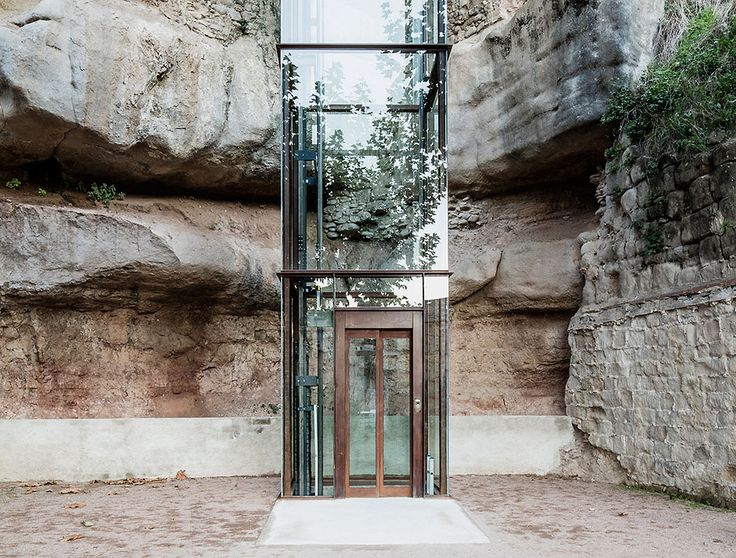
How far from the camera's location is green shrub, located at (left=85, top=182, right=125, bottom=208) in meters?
9.90

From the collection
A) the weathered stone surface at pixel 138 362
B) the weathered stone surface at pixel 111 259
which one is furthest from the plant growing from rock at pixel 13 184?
the weathered stone surface at pixel 138 362

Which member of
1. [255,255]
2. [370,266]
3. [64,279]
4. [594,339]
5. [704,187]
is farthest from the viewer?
[255,255]

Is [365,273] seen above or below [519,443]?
above

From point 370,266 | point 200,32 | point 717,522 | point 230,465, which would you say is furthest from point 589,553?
point 200,32

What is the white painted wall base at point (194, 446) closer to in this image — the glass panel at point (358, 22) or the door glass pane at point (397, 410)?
the door glass pane at point (397, 410)

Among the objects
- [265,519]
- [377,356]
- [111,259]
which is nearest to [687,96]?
[377,356]

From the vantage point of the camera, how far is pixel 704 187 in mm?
6418

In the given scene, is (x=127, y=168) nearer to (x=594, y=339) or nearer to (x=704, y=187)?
(x=594, y=339)

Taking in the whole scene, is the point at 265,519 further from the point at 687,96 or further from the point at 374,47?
the point at 687,96

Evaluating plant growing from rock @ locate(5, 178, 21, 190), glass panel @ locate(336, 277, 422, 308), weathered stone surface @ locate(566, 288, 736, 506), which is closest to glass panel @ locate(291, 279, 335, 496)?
glass panel @ locate(336, 277, 422, 308)

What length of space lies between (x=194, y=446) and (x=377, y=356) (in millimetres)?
3081

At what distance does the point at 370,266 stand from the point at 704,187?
336 centimetres

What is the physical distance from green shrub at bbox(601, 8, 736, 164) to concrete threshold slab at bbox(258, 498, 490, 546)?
4.29 m

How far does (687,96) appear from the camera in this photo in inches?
268
